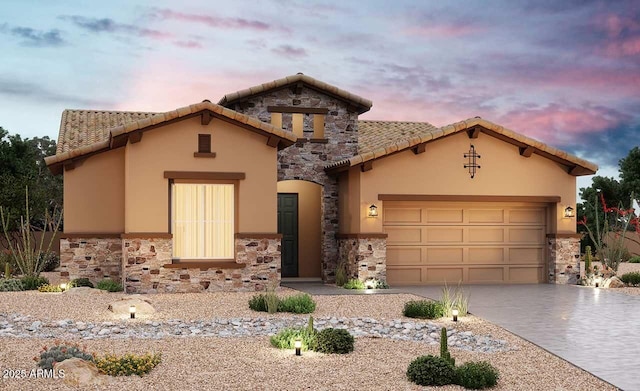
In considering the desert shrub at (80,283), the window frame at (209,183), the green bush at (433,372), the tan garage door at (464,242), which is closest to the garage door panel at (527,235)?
the tan garage door at (464,242)

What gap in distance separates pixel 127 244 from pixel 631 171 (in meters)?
28.4

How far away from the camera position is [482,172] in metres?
19.9

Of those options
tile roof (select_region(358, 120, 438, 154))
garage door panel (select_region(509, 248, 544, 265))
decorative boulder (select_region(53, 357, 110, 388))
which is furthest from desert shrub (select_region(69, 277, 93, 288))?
garage door panel (select_region(509, 248, 544, 265))

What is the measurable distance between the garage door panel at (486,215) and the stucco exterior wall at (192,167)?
545 centimetres

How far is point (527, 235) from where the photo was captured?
20641 mm

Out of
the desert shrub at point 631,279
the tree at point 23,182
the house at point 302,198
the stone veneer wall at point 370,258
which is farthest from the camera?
the tree at point 23,182

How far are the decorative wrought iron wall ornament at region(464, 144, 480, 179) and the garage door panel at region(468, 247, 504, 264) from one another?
6.54ft

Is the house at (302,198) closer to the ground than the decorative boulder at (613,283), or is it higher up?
higher up

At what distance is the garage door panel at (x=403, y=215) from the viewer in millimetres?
19741

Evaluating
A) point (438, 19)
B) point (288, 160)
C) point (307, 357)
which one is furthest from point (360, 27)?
point (307, 357)

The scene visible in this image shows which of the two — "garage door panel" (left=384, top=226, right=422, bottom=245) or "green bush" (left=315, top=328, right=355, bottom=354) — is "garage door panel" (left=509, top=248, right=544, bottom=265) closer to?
"garage door panel" (left=384, top=226, right=422, bottom=245)

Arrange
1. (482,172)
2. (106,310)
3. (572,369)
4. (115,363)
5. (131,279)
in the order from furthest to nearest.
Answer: (482,172)
(131,279)
(106,310)
(572,369)
(115,363)

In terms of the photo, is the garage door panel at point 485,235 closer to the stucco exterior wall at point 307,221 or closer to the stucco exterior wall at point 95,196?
the stucco exterior wall at point 307,221

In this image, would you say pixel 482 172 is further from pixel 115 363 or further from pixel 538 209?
pixel 115 363
